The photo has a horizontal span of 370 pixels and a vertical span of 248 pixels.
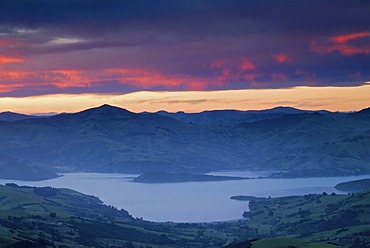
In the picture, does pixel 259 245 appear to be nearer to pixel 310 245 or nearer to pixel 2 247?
pixel 310 245

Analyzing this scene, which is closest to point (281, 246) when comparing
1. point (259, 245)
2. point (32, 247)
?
point (259, 245)

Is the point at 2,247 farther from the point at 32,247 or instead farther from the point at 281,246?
the point at 281,246

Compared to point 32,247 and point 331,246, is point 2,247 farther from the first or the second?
point 331,246

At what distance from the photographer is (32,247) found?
19788cm

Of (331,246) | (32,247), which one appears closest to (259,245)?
(331,246)

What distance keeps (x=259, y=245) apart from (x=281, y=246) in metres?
7.44

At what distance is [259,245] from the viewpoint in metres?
199

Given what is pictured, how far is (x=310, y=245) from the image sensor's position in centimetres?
19238

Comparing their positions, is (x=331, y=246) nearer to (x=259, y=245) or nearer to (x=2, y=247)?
(x=259, y=245)

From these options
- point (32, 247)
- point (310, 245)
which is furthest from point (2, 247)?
point (310, 245)

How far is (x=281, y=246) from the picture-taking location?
194625mm

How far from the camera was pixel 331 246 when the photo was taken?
190 m

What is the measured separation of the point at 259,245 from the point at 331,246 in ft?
70.9

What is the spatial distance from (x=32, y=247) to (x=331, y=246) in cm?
8831
